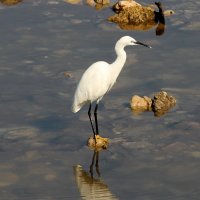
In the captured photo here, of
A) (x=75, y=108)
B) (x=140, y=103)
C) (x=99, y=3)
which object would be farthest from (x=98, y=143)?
(x=99, y=3)

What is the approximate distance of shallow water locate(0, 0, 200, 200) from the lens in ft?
35.5

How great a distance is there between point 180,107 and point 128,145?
5.67 ft

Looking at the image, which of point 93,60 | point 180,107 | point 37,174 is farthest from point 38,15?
point 37,174

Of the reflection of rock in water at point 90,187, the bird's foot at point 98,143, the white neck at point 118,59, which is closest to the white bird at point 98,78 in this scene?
the white neck at point 118,59

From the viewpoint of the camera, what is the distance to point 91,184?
10.9m

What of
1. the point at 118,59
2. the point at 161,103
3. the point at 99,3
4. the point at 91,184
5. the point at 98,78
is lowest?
the point at 91,184

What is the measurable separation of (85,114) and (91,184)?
251 cm

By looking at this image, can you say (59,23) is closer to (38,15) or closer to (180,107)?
(38,15)

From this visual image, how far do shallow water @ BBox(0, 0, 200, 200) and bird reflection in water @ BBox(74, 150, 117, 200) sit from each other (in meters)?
0.02

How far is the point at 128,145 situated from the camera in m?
12.0

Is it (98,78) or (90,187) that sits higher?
(98,78)

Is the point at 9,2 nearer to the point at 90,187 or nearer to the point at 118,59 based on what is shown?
the point at 118,59

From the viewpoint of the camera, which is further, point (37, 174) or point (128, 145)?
point (128, 145)

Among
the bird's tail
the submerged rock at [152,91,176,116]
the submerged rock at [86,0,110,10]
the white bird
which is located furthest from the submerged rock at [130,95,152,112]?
the submerged rock at [86,0,110,10]
